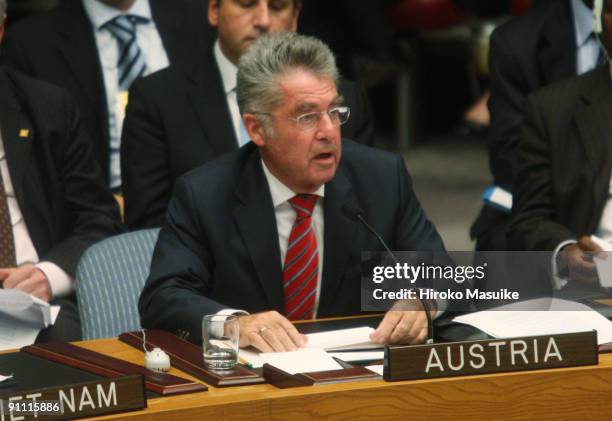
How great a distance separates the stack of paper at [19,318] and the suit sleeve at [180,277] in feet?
1.26

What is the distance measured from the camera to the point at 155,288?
129 inches

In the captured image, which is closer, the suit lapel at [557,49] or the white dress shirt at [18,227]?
the white dress shirt at [18,227]

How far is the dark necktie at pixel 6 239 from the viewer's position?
4.02 meters

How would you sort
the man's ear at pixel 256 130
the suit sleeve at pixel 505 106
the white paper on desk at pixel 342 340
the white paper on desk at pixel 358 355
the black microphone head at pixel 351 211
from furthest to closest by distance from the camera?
the suit sleeve at pixel 505 106
the man's ear at pixel 256 130
the black microphone head at pixel 351 211
the white paper on desk at pixel 342 340
the white paper on desk at pixel 358 355

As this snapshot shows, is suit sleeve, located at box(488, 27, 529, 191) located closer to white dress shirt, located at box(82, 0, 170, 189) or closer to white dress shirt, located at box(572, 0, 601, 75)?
white dress shirt, located at box(572, 0, 601, 75)

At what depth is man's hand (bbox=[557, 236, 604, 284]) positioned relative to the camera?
3.52m

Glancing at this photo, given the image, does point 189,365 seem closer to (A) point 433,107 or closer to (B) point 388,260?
(B) point 388,260

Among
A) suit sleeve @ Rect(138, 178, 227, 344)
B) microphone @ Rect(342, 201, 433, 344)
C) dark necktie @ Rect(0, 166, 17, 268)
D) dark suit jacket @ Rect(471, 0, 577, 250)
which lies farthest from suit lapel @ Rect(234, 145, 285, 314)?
dark suit jacket @ Rect(471, 0, 577, 250)

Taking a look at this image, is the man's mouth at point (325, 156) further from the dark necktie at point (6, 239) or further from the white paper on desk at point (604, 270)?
the dark necktie at point (6, 239)

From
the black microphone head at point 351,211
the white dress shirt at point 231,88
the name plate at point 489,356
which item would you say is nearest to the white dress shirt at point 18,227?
the white dress shirt at point 231,88

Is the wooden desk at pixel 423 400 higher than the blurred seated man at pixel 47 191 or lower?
lower

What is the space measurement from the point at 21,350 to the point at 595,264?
149cm

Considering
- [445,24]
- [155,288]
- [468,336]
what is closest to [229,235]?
[155,288]

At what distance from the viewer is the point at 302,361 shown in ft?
9.00
